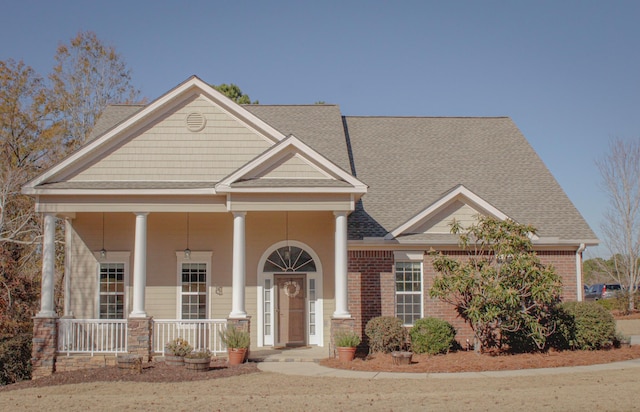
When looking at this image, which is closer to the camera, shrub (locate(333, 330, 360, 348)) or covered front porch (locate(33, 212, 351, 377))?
shrub (locate(333, 330, 360, 348))

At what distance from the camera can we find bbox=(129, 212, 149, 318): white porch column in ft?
57.9

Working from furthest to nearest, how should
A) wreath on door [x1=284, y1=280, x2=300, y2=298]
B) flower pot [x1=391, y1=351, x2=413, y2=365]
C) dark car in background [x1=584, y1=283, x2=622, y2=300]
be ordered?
1. dark car in background [x1=584, y1=283, x2=622, y2=300]
2. wreath on door [x1=284, y1=280, x2=300, y2=298]
3. flower pot [x1=391, y1=351, x2=413, y2=365]

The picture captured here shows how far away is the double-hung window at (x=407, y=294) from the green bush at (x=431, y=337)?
139 centimetres

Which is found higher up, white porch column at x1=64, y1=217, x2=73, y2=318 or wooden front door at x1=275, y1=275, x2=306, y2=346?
white porch column at x1=64, y1=217, x2=73, y2=318

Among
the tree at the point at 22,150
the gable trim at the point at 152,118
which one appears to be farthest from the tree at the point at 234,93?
the gable trim at the point at 152,118

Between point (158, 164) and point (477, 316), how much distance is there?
9528 millimetres

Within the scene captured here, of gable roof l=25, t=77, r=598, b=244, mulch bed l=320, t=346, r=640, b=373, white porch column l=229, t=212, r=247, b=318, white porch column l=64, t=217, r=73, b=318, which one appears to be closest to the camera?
mulch bed l=320, t=346, r=640, b=373

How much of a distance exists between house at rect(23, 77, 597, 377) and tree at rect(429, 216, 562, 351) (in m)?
1.85

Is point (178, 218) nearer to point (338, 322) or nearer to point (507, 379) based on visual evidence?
point (338, 322)

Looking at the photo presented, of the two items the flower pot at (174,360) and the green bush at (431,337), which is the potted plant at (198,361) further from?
the green bush at (431,337)

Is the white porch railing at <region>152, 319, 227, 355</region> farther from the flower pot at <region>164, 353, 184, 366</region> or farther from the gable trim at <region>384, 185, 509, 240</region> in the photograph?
the gable trim at <region>384, 185, 509, 240</region>

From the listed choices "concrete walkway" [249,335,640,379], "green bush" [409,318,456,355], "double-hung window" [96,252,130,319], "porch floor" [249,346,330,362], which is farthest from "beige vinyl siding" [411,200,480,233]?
"double-hung window" [96,252,130,319]

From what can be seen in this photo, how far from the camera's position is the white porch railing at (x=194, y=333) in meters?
17.9

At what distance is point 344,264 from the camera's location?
59.2ft
